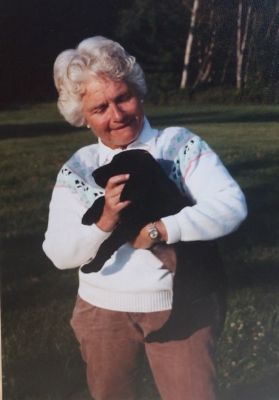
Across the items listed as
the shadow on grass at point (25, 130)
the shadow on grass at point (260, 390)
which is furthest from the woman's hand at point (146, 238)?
the shadow on grass at point (260, 390)

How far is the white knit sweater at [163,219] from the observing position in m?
1.46

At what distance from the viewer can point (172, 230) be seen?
1465 mm

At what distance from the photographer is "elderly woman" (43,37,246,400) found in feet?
4.74

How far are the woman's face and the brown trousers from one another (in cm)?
44

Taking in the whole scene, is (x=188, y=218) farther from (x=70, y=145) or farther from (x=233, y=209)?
(x=70, y=145)

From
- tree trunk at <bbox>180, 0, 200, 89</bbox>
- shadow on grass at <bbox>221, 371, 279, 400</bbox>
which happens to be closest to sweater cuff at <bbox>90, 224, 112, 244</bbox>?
tree trunk at <bbox>180, 0, 200, 89</bbox>

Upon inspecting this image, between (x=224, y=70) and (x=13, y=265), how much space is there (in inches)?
31.5

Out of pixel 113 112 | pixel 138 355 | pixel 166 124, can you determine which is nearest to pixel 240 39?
pixel 166 124

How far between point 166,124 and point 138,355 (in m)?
0.59

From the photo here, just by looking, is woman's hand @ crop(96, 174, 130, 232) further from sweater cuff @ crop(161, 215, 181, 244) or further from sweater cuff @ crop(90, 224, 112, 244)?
sweater cuff @ crop(161, 215, 181, 244)

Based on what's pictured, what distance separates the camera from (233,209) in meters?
1.48

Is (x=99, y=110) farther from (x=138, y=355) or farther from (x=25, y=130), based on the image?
(x=138, y=355)

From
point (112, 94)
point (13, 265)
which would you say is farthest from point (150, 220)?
point (13, 265)

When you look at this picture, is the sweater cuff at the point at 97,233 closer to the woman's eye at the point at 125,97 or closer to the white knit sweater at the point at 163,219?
the white knit sweater at the point at 163,219
